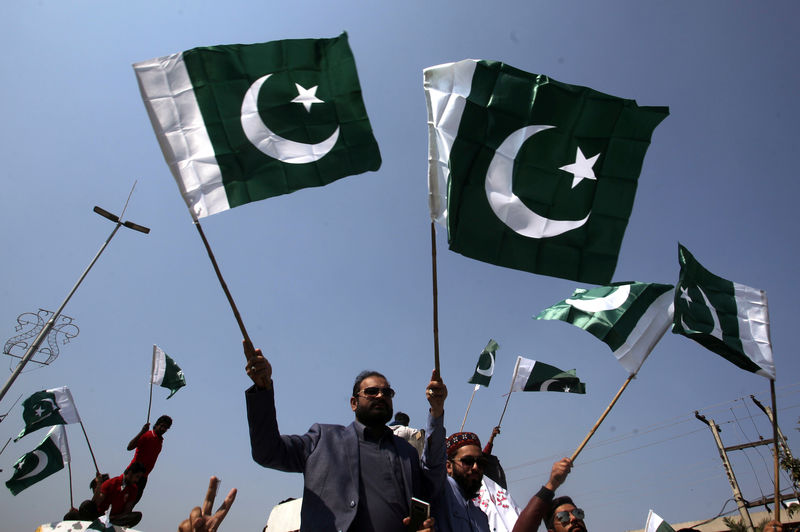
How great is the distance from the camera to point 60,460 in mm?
11008

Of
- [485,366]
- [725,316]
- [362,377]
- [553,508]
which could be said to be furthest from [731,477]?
[362,377]

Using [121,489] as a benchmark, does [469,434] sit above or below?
above

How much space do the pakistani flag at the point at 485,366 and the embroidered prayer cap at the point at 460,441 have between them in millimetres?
6437

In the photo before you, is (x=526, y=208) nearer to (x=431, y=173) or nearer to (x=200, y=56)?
(x=431, y=173)

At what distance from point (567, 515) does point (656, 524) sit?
3592mm

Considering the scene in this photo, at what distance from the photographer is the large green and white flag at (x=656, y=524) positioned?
22.4ft

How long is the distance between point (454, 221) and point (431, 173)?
1.56 feet

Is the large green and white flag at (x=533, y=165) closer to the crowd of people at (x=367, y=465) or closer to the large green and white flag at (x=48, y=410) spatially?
the crowd of people at (x=367, y=465)

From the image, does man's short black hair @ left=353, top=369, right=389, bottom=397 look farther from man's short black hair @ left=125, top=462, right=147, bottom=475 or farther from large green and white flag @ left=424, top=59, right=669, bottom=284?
man's short black hair @ left=125, top=462, right=147, bottom=475

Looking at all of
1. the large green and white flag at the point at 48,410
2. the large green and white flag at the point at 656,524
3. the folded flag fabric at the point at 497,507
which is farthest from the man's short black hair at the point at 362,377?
the large green and white flag at the point at 48,410

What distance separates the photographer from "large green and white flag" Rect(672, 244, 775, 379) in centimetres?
601

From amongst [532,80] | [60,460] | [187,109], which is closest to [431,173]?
[532,80]

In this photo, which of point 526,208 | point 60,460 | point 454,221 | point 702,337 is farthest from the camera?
point 60,460

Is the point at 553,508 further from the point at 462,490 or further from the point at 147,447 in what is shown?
the point at 147,447
